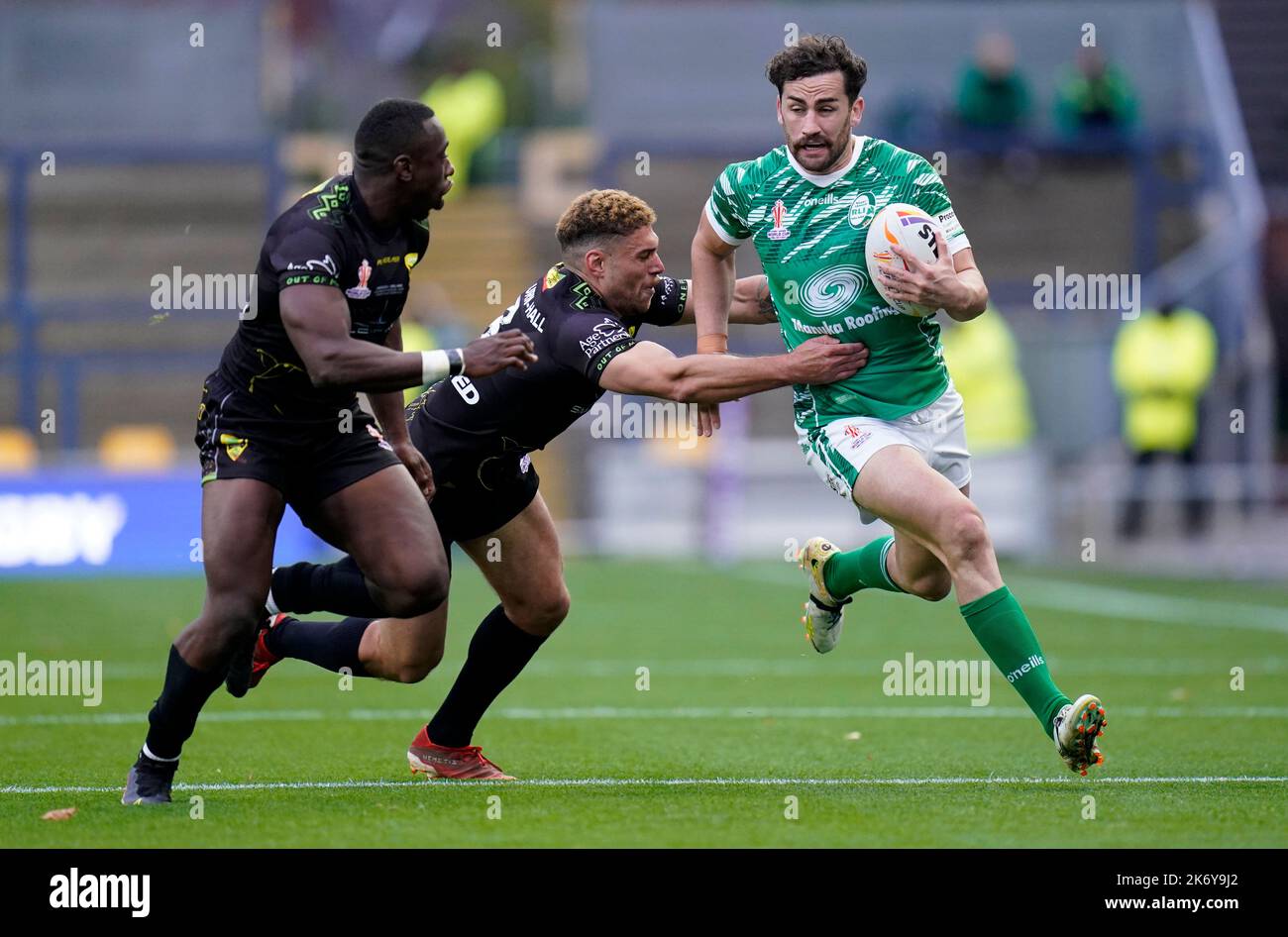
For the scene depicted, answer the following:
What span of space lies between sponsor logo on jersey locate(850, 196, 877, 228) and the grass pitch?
210cm

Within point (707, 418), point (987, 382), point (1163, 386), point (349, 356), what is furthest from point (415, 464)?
point (1163, 386)

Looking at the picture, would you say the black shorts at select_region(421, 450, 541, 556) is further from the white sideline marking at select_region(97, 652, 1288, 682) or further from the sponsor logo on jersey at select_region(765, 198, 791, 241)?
the white sideline marking at select_region(97, 652, 1288, 682)

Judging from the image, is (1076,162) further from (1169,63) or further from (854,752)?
(854,752)

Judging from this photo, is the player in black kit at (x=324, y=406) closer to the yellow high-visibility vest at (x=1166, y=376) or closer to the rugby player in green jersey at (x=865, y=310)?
the rugby player in green jersey at (x=865, y=310)

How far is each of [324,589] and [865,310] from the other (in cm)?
242

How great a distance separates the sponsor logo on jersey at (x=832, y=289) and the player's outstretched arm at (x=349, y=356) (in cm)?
132

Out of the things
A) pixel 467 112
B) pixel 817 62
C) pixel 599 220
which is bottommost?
pixel 599 220

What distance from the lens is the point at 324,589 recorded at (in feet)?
25.5

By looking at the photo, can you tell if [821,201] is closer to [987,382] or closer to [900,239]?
[900,239]

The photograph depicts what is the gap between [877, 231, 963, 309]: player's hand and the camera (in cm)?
689

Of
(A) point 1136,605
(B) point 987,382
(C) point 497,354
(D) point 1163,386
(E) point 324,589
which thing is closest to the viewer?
(C) point 497,354

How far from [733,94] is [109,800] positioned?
64.4 ft

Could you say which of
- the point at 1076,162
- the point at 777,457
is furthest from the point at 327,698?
the point at 1076,162

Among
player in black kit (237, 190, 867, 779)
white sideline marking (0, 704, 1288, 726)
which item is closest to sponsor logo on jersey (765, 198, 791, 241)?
player in black kit (237, 190, 867, 779)
